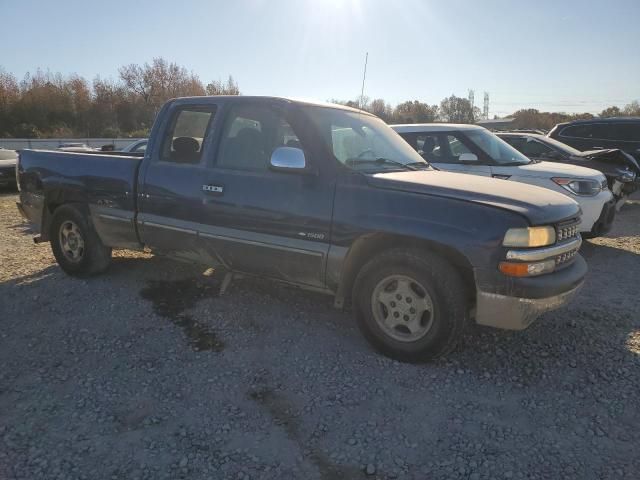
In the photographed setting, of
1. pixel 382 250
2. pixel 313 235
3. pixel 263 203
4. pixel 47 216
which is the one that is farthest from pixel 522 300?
pixel 47 216

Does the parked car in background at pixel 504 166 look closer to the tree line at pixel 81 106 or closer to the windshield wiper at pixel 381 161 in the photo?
the windshield wiper at pixel 381 161

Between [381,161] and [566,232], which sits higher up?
[381,161]

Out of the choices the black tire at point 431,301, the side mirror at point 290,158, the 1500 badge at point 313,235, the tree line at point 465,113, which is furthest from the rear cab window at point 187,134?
the tree line at point 465,113

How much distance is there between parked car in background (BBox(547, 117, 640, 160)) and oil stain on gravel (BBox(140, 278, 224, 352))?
10451 mm

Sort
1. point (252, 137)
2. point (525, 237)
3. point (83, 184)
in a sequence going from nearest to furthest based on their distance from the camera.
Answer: point (525, 237)
point (252, 137)
point (83, 184)

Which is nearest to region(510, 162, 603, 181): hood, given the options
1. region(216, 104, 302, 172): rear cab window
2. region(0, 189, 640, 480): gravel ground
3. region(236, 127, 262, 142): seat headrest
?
region(0, 189, 640, 480): gravel ground

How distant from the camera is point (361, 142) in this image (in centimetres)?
417

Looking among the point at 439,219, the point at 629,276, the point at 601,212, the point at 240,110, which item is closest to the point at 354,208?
the point at 439,219

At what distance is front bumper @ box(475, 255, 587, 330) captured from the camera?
10.4ft

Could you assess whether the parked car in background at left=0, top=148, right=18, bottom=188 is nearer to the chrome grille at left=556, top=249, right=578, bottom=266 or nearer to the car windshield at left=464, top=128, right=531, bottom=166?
the car windshield at left=464, top=128, right=531, bottom=166

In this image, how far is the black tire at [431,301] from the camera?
333 centimetres

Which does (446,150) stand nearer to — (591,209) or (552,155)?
(591,209)

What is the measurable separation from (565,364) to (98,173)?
4.66 metres

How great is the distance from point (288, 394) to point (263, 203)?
1.53m
